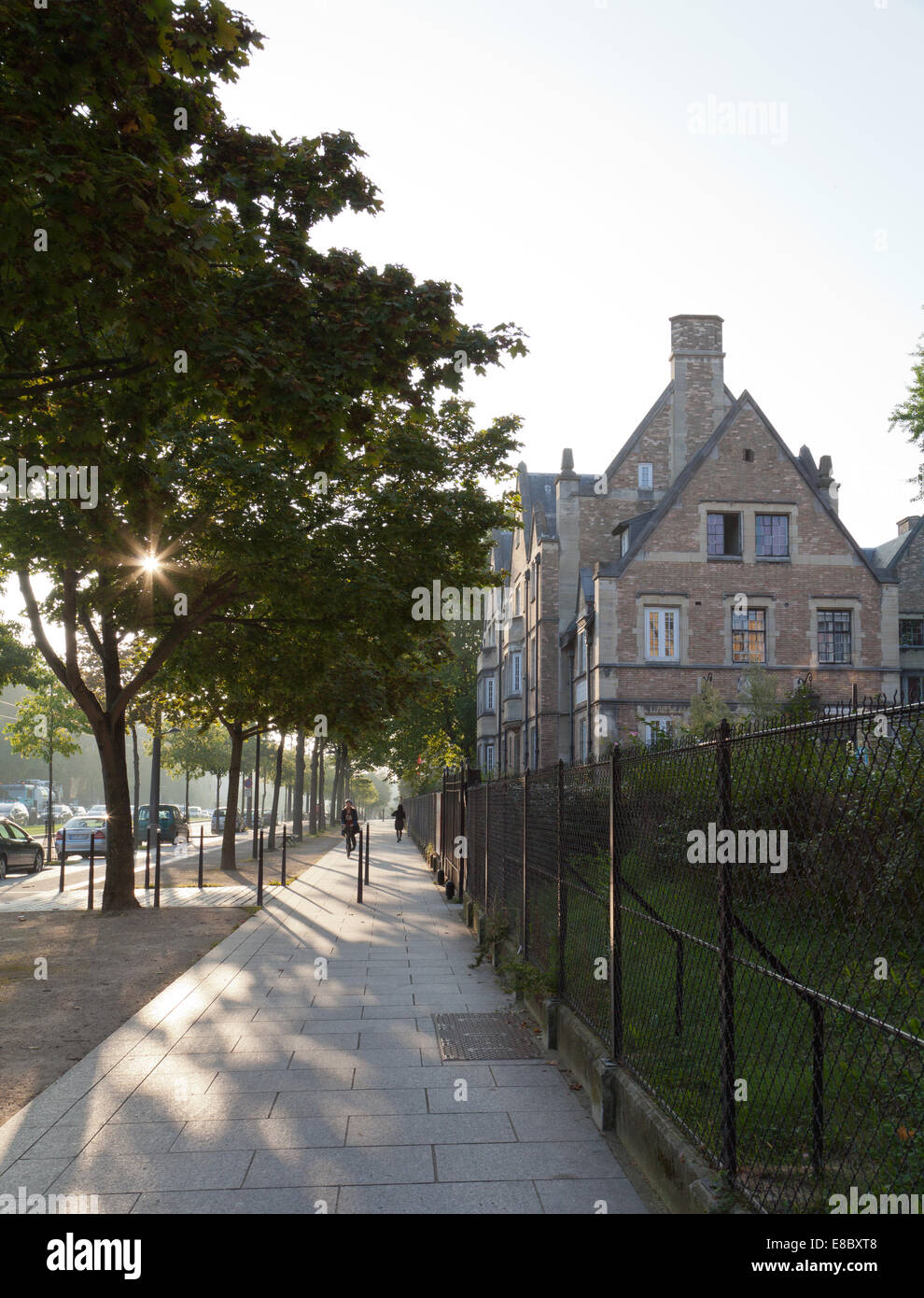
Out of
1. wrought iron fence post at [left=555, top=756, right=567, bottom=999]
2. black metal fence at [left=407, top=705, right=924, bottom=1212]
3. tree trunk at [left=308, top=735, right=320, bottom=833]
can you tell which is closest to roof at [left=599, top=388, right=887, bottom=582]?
tree trunk at [left=308, top=735, right=320, bottom=833]

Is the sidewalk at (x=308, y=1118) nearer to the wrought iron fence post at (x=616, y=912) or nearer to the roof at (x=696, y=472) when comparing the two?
the wrought iron fence post at (x=616, y=912)

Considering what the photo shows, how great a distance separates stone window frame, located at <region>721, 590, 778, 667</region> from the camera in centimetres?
3534

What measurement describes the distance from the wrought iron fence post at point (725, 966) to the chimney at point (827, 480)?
120 feet

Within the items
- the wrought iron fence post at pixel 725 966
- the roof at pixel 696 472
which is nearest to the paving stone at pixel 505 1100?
the wrought iron fence post at pixel 725 966

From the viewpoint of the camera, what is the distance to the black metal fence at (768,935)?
9.77 feet

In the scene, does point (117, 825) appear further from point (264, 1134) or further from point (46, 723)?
point (46, 723)

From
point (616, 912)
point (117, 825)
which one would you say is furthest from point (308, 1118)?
point (117, 825)

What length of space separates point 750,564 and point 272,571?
77.3 feet

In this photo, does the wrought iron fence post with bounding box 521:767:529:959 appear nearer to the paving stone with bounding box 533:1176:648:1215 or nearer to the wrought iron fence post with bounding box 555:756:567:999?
the wrought iron fence post with bounding box 555:756:567:999

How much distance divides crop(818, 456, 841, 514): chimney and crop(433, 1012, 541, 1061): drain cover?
109ft

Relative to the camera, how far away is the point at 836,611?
118 ft

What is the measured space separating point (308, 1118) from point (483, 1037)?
248 centimetres
